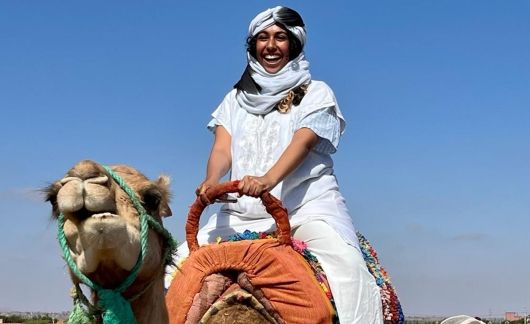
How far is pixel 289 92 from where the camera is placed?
7363 mm

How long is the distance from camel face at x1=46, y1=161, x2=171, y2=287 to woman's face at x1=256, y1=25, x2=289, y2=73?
3393 mm

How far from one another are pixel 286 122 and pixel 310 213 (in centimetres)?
74

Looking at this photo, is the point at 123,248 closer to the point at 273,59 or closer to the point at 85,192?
the point at 85,192

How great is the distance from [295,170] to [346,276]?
101 cm

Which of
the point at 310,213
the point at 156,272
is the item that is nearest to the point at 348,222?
the point at 310,213

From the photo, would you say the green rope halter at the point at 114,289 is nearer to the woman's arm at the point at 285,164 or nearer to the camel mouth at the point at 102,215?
the camel mouth at the point at 102,215

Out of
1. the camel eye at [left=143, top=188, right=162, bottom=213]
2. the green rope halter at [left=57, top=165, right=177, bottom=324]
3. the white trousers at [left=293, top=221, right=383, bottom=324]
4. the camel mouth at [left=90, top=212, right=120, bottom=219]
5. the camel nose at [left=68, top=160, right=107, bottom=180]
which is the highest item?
the camel nose at [left=68, top=160, right=107, bottom=180]

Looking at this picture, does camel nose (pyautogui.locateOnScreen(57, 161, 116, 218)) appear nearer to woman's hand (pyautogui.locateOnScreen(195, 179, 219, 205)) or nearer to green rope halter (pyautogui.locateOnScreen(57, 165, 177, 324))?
green rope halter (pyautogui.locateOnScreen(57, 165, 177, 324))

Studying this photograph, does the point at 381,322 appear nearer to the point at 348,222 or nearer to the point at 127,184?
the point at 348,222

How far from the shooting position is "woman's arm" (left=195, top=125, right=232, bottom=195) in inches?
297

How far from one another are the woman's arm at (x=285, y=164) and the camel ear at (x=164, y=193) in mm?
1582

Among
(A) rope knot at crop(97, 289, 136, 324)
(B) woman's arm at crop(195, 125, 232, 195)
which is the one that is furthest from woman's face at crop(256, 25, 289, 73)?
(A) rope knot at crop(97, 289, 136, 324)

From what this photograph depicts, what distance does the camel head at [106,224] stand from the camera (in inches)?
151

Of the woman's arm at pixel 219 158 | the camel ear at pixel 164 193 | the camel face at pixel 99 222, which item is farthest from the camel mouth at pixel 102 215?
the woman's arm at pixel 219 158
